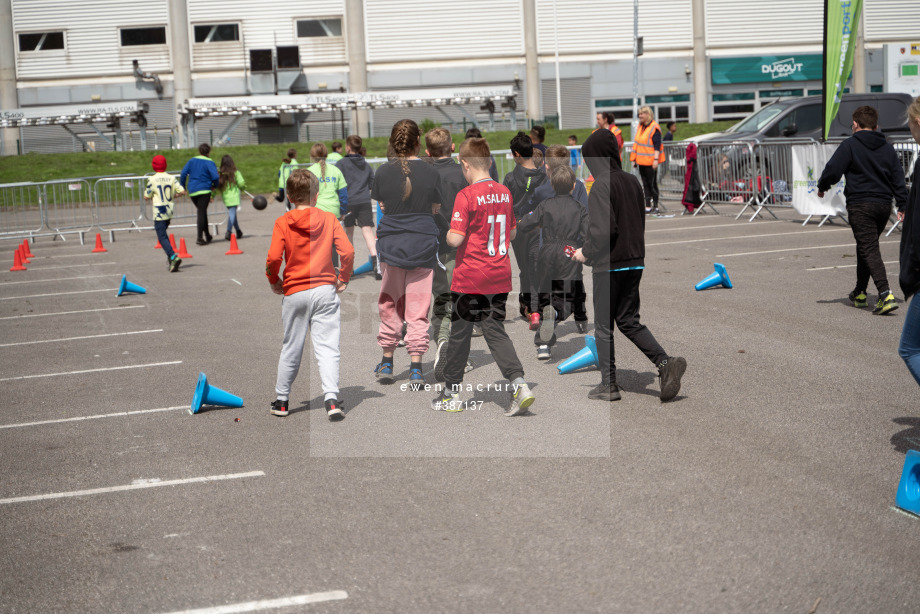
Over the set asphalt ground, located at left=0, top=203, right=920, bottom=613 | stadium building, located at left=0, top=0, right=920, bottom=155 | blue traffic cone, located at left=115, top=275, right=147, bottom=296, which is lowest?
asphalt ground, located at left=0, top=203, right=920, bottom=613

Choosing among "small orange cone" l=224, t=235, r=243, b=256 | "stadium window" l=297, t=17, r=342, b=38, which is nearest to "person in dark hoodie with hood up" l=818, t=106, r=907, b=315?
"small orange cone" l=224, t=235, r=243, b=256

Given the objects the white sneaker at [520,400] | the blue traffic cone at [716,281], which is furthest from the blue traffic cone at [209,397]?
the blue traffic cone at [716,281]

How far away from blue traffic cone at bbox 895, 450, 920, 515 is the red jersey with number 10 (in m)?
2.92

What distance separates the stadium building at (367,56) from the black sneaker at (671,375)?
37589 mm

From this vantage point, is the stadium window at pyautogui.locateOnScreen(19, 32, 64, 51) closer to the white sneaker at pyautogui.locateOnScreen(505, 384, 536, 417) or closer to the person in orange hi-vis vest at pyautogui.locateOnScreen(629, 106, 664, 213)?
the person in orange hi-vis vest at pyautogui.locateOnScreen(629, 106, 664, 213)

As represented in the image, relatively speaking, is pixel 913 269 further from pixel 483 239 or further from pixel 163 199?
pixel 163 199

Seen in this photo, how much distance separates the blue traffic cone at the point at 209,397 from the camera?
7027 mm

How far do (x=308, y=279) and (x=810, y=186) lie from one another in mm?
12749

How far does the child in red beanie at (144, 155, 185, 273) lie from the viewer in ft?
50.0

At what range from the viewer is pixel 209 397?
23.3ft

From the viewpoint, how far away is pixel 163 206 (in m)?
15.4

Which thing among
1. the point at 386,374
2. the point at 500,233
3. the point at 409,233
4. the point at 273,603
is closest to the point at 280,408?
the point at 386,374

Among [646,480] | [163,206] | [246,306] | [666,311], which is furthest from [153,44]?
[646,480]

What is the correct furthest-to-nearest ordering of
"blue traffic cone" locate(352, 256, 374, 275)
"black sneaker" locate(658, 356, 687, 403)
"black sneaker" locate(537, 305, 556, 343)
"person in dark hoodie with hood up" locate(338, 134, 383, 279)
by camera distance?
"blue traffic cone" locate(352, 256, 374, 275) → "person in dark hoodie with hood up" locate(338, 134, 383, 279) → "black sneaker" locate(537, 305, 556, 343) → "black sneaker" locate(658, 356, 687, 403)
